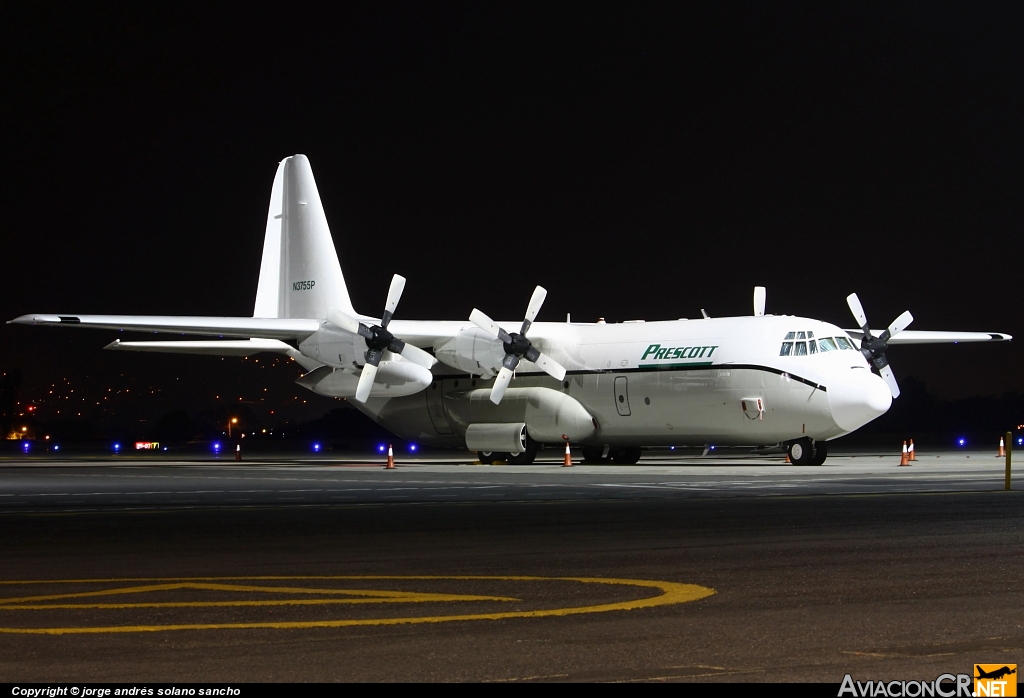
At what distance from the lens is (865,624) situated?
7.74m

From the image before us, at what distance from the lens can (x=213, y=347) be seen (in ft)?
135

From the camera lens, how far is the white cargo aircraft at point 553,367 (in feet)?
111

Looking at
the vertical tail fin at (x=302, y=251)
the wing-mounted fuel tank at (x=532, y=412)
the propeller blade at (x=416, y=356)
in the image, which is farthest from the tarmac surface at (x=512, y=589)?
the vertical tail fin at (x=302, y=251)

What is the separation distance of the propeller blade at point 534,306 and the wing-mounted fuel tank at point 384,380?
3.13 meters

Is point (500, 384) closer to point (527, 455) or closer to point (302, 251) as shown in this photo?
point (527, 455)

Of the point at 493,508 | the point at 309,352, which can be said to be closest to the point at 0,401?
the point at 309,352

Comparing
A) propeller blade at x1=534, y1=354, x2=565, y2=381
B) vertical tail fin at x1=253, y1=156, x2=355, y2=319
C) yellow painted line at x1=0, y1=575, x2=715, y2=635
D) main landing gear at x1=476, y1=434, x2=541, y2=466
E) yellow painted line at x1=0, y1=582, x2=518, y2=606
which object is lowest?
main landing gear at x1=476, y1=434, x2=541, y2=466

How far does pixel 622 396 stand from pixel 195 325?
1208cm

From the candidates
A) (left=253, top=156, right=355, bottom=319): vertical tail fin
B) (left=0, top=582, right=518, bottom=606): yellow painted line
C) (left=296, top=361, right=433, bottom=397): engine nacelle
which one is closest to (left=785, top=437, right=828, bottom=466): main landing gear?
(left=296, top=361, right=433, bottom=397): engine nacelle

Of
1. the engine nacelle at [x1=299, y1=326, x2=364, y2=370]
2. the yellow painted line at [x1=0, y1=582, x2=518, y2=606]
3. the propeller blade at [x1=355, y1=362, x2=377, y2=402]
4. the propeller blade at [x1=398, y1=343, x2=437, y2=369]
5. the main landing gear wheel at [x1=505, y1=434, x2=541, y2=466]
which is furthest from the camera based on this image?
the main landing gear wheel at [x1=505, y1=434, x2=541, y2=466]

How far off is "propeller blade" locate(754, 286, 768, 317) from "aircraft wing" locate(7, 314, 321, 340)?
13.0 metres

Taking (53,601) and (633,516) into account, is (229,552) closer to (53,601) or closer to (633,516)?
(53,601)

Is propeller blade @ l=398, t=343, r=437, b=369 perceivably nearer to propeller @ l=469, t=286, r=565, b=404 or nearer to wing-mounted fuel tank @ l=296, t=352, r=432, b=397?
wing-mounted fuel tank @ l=296, t=352, r=432, b=397

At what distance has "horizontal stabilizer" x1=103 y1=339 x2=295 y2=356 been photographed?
40.4m
